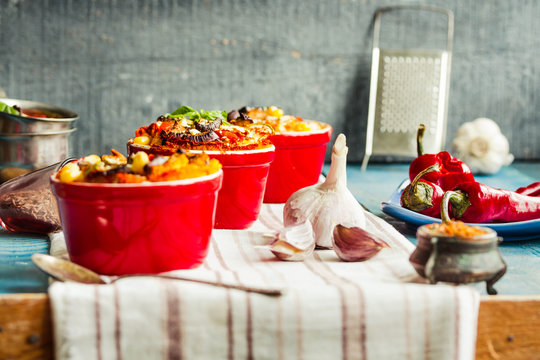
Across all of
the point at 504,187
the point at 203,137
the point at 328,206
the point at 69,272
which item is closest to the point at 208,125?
the point at 203,137

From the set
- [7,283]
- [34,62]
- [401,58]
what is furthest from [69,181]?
[401,58]

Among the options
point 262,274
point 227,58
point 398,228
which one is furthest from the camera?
point 227,58

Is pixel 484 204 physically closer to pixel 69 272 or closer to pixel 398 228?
pixel 398 228

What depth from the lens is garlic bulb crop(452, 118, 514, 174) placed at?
2053mm

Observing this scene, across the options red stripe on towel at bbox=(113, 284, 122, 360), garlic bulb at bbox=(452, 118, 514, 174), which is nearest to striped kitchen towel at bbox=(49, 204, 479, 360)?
red stripe on towel at bbox=(113, 284, 122, 360)

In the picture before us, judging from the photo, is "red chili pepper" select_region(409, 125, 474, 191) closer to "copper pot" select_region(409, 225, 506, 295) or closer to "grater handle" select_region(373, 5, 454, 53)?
"copper pot" select_region(409, 225, 506, 295)

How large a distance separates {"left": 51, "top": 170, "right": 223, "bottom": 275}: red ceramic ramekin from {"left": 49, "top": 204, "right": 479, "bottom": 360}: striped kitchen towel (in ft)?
0.19

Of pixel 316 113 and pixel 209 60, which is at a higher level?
pixel 209 60

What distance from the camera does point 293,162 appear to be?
1.42 meters

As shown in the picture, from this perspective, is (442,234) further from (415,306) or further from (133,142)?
(133,142)

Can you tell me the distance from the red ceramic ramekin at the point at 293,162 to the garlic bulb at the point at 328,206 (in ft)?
1.06

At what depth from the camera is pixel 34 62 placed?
2.20m

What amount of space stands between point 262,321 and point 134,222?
0.20 metres

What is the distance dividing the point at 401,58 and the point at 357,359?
5.49 ft
